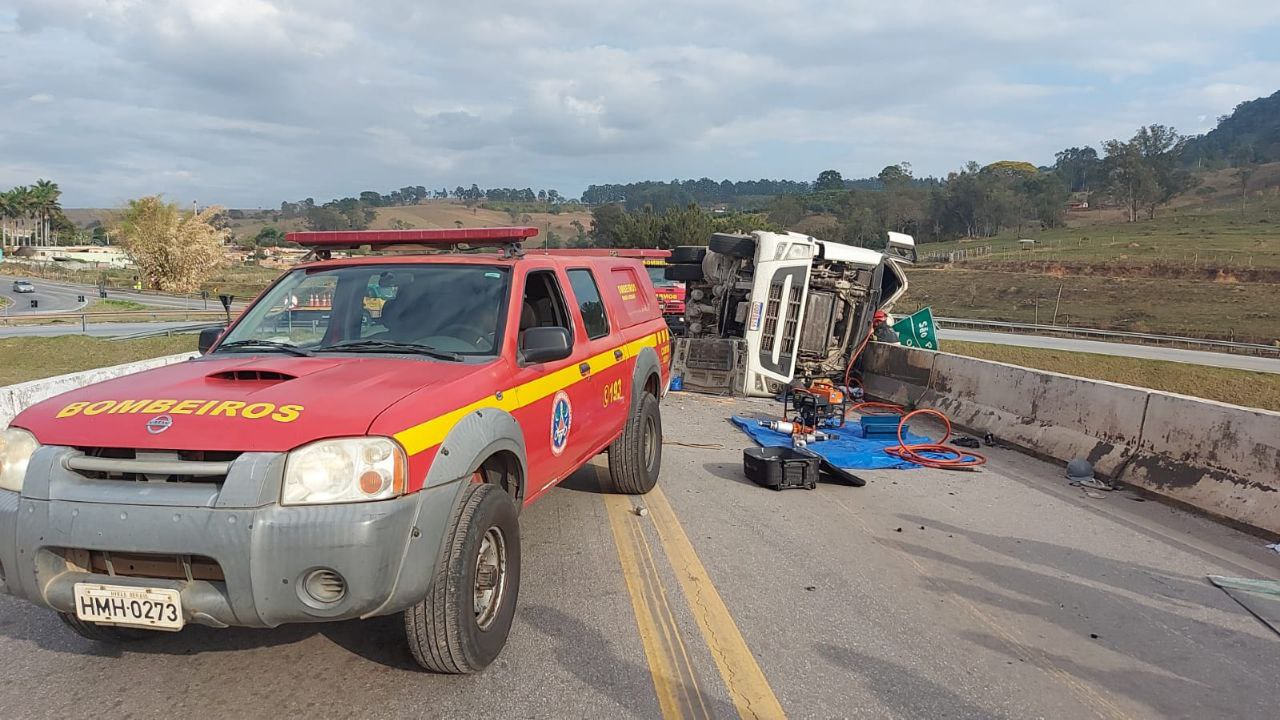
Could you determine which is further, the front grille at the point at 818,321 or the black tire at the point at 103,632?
the front grille at the point at 818,321

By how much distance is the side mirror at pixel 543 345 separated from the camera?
414cm

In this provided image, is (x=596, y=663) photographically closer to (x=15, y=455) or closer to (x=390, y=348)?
(x=390, y=348)

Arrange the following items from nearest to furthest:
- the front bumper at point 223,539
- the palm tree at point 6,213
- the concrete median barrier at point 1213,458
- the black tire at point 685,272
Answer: the front bumper at point 223,539 → the concrete median barrier at point 1213,458 → the black tire at point 685,272 → the palm tree at point 6,213

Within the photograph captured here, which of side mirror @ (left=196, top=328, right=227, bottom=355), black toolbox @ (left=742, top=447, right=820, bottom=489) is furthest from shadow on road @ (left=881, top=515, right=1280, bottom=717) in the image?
side mirror @ (left=196, top=328, right=227, bottom=355)

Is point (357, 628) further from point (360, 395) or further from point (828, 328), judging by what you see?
point (828, 328)

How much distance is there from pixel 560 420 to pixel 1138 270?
191 feet

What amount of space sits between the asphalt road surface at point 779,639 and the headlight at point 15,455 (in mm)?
924

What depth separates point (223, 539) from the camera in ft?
9.36

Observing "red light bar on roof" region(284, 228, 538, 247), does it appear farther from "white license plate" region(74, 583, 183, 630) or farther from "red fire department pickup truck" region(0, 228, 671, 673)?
"white license plate" region(74, 583, 183, 630)

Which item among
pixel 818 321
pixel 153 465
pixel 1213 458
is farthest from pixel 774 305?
pixel 153 465

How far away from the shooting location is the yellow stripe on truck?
318 centimetres

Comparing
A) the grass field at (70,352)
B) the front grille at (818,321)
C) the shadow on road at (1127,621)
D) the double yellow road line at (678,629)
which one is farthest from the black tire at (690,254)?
the grass field at (70,352)

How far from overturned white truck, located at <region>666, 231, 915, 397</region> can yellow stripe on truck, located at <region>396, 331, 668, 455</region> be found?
6296mm

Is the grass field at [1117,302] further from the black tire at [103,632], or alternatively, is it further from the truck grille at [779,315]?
the black tire at [103,632]
